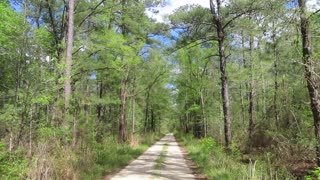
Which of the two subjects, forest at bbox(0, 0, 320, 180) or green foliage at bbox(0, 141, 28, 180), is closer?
green foliage at bbox(0, 141, 28, 180)

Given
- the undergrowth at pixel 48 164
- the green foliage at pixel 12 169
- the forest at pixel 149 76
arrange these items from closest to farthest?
the green foliage at pixel 12 169
the undergrowth at pixel 48 164
the forest at pixel 149 76

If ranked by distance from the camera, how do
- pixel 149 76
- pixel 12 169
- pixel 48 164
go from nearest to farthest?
pixel 12 169 < pixel 48 164 < pixel 149 76

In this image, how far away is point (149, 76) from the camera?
28.0m

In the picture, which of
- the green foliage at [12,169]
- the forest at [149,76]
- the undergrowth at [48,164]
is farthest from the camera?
the forest at [149,76]

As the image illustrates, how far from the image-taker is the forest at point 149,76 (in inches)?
335

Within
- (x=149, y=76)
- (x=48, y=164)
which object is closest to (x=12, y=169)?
(x=48, y=164)

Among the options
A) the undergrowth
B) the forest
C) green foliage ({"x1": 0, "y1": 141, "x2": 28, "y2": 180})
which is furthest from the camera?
the forest

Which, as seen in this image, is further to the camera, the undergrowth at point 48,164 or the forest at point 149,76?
the forest at point 149,76

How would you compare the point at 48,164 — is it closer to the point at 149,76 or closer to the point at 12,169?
the point at 12,169

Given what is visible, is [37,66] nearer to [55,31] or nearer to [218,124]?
[55,31]

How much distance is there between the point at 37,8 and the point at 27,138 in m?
14.8

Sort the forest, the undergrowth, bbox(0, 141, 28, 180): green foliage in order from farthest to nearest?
1. the forest
2. the undergrowth
3. bbox(0, 141, 28, 180): green foliage

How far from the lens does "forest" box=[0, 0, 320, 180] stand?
8516 mm

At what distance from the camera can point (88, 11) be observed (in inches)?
704
